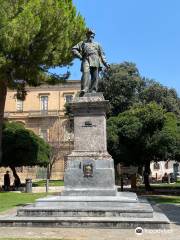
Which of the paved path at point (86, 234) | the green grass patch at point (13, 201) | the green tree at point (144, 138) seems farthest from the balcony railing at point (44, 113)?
the paved path at point (86, 234)

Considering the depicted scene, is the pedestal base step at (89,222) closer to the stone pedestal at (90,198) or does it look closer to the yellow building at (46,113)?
the stone pedestal at (90,198)

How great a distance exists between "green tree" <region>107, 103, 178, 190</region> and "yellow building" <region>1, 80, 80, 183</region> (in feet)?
87.2

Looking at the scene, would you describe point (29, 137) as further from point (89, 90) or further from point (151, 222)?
point (151, 222)

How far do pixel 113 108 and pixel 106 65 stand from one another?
34.1m

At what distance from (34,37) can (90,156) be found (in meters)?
11.7

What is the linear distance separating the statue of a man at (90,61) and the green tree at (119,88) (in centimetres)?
3351

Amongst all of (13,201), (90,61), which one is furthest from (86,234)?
(13,201)

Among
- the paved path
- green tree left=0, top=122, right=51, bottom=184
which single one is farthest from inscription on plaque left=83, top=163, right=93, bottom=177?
green tree left=0, top=122, right=51, bottom=184

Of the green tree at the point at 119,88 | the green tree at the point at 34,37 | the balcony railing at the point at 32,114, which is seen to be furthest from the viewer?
the balcony railing at the point at 32,114

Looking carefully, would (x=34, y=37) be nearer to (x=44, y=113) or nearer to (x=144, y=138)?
(x=144, y=138)

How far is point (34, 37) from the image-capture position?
23.8 metres

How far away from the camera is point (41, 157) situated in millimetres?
36906

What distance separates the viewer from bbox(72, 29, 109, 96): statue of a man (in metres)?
14.6

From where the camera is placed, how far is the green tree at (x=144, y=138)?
28.7 metres
